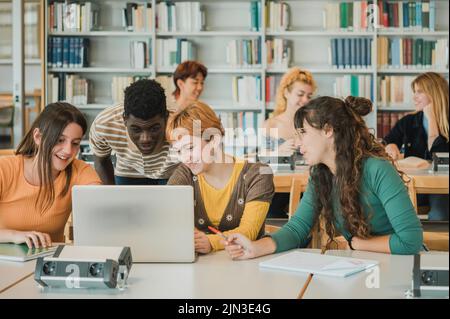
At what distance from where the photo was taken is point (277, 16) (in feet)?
17.2

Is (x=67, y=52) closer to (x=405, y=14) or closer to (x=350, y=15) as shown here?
(x=350, y=15)

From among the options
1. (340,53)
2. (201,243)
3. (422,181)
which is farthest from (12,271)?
(340,53)

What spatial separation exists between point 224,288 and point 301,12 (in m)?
4.21

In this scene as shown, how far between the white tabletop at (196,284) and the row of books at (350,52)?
380 centimetres

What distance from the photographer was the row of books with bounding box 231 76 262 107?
5316 millimetres

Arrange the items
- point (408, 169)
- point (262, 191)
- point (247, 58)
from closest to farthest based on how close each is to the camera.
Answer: point (262, 191)
point (408, 169)
point (247, 58)

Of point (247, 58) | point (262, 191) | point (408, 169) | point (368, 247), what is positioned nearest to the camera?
point (368, 247)

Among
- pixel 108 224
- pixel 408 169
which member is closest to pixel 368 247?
pixel 108 224

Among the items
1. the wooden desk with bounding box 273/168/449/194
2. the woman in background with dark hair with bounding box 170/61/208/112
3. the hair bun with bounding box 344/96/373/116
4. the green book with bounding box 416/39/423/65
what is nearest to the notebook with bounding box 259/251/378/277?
the hair bun with bounding box 344/96/373/116

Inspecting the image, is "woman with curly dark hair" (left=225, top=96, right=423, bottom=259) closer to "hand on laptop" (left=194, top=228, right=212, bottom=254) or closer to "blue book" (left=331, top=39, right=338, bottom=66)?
"hand on laptop" (left=194, top=228, right=212, bottom=254)

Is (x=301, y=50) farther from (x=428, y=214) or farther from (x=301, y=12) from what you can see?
(x=428, y=214)

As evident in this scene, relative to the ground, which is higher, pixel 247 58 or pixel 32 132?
pixel 247 58

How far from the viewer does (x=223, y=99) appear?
5.48 m

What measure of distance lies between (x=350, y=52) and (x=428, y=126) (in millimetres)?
1516
